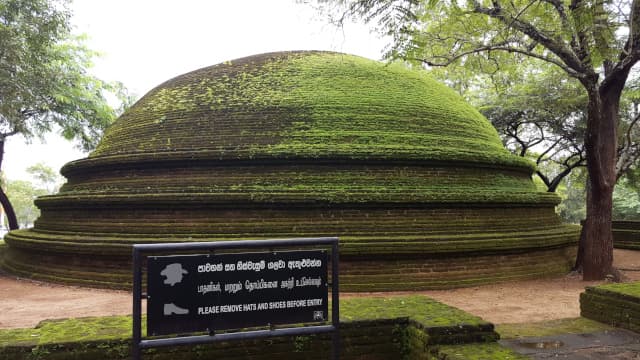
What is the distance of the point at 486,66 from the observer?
430 inches

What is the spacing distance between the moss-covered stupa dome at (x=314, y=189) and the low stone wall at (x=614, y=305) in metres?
2.97

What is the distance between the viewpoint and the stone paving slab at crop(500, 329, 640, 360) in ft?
13.4

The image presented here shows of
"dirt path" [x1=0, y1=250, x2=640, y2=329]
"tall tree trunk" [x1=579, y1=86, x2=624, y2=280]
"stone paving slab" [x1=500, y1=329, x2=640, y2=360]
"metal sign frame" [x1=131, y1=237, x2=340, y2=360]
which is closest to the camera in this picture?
"metal sign frame" [x1=131, y1=237, x2=340, y2=360]

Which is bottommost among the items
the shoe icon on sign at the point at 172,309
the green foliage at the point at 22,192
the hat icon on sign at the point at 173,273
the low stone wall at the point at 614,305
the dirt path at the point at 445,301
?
the dirt path at the point at 445,301

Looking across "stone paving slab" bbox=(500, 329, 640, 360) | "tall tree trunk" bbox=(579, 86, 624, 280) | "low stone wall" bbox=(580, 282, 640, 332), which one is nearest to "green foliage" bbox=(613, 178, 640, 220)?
"tall tree trunk" bbox=(579, 86, 624, 280)

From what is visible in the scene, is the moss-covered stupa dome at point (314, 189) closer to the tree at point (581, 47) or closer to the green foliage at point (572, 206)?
the tree at point (581, 47)

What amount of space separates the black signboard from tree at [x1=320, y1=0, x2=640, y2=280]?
4499mm

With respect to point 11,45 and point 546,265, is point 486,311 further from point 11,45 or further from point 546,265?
point 11,45

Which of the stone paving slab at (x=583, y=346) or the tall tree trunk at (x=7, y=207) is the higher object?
the tall tree trunk at (x=7, y=207)

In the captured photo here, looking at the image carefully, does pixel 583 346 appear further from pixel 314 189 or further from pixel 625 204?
pixel 625 204

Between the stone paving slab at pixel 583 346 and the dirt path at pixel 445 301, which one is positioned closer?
the stone paving slab at pixel 583 346

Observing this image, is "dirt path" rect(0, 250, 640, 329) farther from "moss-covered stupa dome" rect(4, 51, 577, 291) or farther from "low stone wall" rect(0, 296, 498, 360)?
"low stone wall" rect(0, 296, 498, 360)

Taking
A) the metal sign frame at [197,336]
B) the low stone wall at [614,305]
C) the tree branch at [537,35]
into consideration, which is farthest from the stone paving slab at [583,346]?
the tree branch at [537,35]

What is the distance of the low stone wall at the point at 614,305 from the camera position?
4828 millimetres
